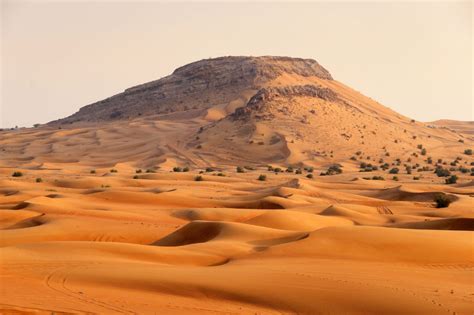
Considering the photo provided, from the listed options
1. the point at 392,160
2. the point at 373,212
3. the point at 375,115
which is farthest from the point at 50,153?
the point at 373,212

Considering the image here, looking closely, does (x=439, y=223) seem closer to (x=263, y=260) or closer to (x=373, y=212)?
(x=373, y=212)

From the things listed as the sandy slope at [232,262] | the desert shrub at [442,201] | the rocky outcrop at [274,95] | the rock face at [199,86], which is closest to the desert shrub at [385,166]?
the rocky outcrop at [274,95]

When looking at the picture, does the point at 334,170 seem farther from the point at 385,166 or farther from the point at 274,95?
the point at 274,95

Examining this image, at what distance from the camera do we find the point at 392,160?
5319 cm

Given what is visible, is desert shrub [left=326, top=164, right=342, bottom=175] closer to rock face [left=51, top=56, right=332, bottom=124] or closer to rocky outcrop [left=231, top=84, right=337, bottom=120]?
rocky outcrop [left=231, top=84, right=337, bottom=120]

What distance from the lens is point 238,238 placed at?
15539 mm

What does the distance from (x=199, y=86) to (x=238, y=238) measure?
72.8m

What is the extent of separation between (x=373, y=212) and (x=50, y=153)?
41.8m

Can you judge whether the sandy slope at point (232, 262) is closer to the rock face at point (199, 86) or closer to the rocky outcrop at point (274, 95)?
the rocky outcrop at point (274, 95)

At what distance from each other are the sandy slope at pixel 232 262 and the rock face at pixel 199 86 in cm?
5944

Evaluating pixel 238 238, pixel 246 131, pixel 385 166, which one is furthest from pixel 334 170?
pixel 238 238

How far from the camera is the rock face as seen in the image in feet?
273

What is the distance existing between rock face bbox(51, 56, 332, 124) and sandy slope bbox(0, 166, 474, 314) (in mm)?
59439

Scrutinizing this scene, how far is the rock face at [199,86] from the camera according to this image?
83.1 m
